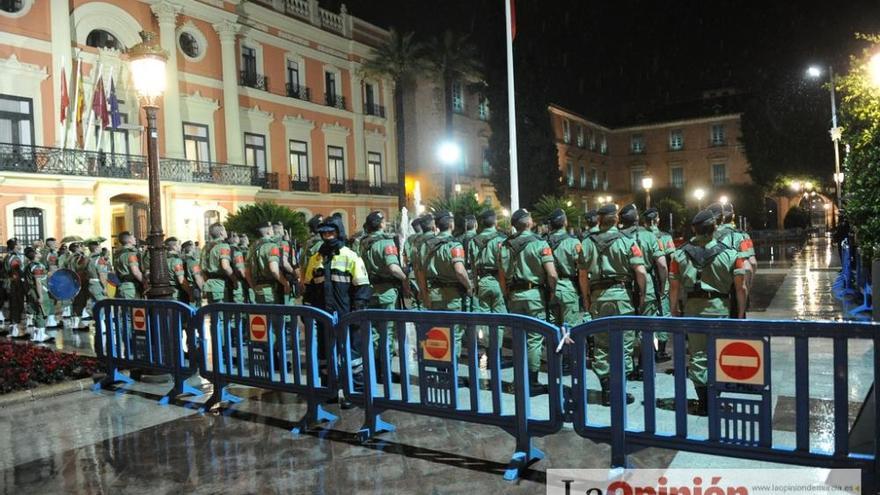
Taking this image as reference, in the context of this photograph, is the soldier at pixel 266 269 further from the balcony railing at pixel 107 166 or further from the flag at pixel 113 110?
the balcony railing at pixel 107 166

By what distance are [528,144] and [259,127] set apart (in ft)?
54.1

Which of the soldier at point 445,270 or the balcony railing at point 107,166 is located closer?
the soldier at point 445,270

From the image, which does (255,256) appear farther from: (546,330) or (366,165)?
(366,165)

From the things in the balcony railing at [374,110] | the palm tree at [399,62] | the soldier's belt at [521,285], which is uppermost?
the palm tree at [399,62]

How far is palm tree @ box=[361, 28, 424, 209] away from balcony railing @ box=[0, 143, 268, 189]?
10.8m

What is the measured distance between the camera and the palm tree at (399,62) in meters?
39.3

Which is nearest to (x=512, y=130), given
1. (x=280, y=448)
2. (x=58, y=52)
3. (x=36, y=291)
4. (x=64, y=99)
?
(x=36, y=291)

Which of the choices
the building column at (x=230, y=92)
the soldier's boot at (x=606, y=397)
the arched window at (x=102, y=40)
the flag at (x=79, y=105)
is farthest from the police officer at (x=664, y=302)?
the building column at (x=230, y=92)

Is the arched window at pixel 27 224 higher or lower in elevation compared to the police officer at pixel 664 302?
higher

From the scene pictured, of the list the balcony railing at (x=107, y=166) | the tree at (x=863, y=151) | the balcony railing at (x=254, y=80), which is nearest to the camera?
the tree at (x=863, y=151)

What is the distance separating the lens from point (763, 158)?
45.0 metres

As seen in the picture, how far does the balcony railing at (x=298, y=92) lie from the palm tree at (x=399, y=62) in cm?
433

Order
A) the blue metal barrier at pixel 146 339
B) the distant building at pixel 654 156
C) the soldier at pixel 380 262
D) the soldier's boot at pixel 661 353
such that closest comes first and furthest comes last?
the blue metal barrier at pixel 146 339, the soldier at pixel 380 262, the soldier's boot at pixel 661 353, the distant building at pixel 654 156

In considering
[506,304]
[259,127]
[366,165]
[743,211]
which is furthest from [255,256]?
[743,211]
